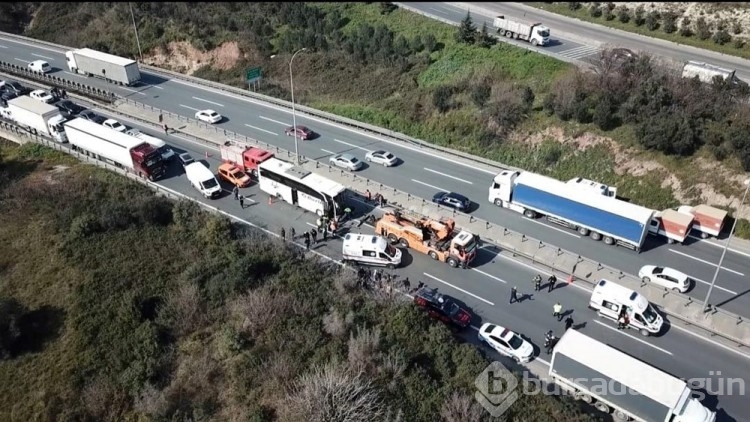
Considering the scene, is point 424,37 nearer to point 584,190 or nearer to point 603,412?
point 584,190

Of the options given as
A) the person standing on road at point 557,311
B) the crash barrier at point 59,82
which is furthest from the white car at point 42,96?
the person standing on road at point 557,311

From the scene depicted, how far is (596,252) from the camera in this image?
35938 millimetres

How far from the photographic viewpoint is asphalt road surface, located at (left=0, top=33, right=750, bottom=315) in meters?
34.3

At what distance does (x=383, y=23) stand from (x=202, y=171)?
37.3 m

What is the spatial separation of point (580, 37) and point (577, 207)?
30716 mm

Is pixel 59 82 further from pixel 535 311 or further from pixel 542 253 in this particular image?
pixel 535 311

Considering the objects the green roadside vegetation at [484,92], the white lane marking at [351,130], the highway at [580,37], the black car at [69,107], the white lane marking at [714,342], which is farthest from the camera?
the black car at [69,107]

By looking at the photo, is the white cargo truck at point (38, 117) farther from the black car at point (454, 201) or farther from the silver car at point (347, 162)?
the black car at point (454, 201)

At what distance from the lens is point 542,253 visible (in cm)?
3491

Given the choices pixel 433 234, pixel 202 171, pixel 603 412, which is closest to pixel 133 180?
pixel 202 171

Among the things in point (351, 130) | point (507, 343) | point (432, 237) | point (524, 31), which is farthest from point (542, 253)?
point (524, 31)

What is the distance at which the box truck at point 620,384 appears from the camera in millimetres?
23375

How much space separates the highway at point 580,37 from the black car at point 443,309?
34971 millimetres

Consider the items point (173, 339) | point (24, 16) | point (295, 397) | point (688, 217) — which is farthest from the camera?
point (24, 16)
